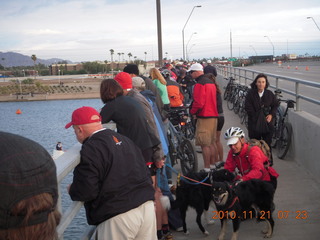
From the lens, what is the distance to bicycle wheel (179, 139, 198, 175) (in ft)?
24.7

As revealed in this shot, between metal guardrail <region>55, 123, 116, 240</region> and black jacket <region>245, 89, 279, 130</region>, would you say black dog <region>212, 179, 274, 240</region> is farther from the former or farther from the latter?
black jacket <region>245, 89, 279, 130</region>

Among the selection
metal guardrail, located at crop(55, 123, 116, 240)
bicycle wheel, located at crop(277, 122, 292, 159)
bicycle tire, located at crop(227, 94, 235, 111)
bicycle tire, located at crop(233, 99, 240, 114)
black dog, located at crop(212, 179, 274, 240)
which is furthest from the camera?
bicycle tire, located at crop(227, 94, 235, 111)

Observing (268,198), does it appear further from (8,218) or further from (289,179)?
(8,218)

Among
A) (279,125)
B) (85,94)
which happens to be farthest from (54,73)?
(279,125)

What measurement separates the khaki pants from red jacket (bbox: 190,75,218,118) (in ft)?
14.0

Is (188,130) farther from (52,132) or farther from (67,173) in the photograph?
(52,132)

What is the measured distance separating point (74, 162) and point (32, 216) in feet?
4.88

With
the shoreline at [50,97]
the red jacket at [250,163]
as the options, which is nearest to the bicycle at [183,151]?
the red jacket at [250,163]

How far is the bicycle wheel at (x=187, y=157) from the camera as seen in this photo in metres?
7.54

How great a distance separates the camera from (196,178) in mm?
5059

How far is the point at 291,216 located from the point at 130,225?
3063mm

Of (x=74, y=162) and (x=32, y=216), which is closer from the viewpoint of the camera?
(x=32, y=216)

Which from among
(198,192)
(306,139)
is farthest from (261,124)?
(198,192)

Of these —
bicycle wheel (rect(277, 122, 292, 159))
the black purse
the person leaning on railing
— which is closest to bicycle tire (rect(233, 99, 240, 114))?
bicycle wheel (rect(277, 122, 292, 159))
